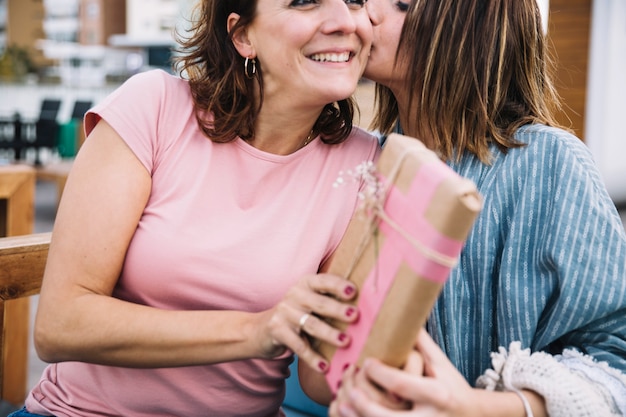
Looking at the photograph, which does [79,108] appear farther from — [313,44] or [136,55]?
[136,55]

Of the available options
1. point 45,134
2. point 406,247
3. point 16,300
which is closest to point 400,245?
point 406,247

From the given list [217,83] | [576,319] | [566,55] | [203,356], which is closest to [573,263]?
[576,319]

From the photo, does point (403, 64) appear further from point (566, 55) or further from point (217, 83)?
point (566, 55)

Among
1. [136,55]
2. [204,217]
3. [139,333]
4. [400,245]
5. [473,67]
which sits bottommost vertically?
[136,55]

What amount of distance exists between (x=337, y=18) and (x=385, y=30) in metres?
0.15

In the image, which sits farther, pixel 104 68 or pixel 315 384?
pixel 104 68

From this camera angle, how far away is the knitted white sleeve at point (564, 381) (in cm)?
98

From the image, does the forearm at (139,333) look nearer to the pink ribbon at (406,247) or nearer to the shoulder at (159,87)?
the pink ribbon at (406,247)

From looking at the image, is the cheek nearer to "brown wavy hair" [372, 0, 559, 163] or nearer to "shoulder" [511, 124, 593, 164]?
"brown wavy hair" [372, 0, 559, 163]

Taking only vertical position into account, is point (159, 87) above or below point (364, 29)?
below

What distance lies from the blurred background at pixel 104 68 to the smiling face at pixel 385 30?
0.40 m

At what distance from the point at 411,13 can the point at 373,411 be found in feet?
2.52

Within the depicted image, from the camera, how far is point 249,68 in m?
1.32

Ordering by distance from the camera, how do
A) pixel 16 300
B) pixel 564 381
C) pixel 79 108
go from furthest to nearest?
1. pixel 79 108
2. pixel 16 300
3. pixel 564 381
